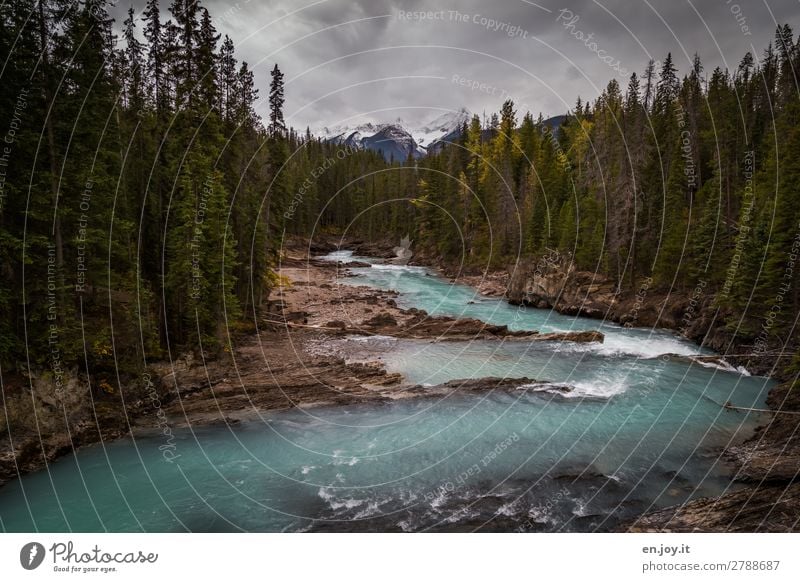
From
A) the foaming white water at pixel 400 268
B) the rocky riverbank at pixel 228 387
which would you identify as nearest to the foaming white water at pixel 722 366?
the rocky riverbank at pixel 228 387

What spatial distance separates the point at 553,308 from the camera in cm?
3922

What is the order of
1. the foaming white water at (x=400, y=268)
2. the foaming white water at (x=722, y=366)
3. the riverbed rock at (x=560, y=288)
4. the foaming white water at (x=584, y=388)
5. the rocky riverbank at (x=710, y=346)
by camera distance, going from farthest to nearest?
1. the foaming white water at (x=400, y=268)
2. the riverbed rock at (x=560, y=288)
3. the foaming white water at (x=722, y=366)
4. the foaming white water at (x=584, y=388)
5. the rocky riverbank at (x=710, y=346)

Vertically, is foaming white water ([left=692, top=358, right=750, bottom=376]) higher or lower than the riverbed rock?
lower

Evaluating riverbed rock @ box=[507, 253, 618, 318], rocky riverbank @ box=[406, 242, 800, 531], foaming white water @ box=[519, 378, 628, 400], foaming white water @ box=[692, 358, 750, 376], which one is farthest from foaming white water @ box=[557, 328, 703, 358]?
riverbed rock @ box=[507, 253, 618, 318]

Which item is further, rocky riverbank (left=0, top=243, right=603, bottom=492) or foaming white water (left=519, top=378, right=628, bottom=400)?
foaming white water (left=519, top=378, right=628, bottom=400)

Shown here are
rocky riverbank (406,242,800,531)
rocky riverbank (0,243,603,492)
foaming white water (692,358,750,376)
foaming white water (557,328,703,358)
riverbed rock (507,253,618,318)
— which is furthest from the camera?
riverbed rock (507,253,618,318)

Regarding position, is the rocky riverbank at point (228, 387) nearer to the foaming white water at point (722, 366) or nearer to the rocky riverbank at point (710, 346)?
the foaming white water at point (722, 366)

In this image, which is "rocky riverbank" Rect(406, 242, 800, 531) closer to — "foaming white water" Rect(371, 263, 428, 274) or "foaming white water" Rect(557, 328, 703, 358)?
"foaming white water" Rect(557, 328, 703, 358)

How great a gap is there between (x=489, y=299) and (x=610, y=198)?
16018 millimetres

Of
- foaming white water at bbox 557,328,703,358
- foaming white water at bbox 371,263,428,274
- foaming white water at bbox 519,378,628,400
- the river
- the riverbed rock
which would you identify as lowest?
the river

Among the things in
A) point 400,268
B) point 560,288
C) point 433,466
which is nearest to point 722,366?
point 560,288

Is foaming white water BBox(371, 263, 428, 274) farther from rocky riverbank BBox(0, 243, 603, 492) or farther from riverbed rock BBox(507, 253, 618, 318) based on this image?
rocky riverbank BBox(0, 243, 603, 492)

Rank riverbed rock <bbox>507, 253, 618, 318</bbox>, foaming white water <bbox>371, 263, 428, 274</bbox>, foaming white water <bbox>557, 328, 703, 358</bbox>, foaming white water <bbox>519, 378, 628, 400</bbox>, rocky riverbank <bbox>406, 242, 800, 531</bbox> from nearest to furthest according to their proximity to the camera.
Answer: rocky riverbank <bbox>406, 242, 800, 531</bbox> < foaming white water <bbox>519, 378, 628, 400</bbox> < foaming white water <bbox>557, 328, 703, 358</bbox> < riverbed rock <bbox>507, 253, 618, 318</bbox> < foaming white water <bbox>371, 263, 428, 274</bbox>

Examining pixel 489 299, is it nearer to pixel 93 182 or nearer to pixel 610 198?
pixel 610 198
